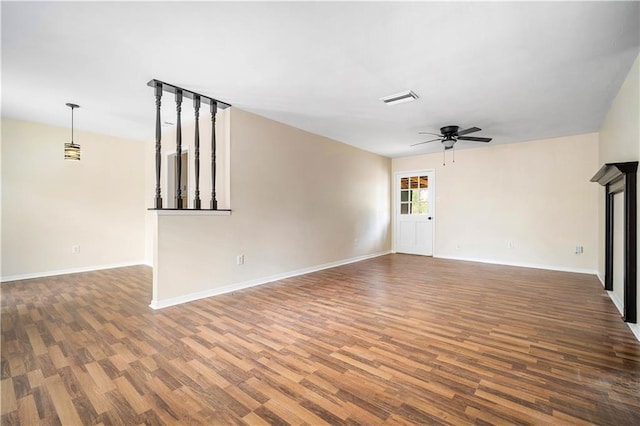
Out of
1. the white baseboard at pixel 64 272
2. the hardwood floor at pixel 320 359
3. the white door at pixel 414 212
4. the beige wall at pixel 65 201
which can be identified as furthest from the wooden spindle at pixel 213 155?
the white door at pixel 414 212

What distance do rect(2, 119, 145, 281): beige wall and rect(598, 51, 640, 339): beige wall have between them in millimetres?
7324

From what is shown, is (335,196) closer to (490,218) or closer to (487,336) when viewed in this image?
(490,218)

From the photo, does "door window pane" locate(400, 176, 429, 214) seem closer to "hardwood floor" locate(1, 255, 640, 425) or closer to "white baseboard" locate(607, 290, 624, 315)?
"hardwood floor" locate(1, 255, 640, 425)

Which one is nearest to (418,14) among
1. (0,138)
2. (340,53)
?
(340,53)

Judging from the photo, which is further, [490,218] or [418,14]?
[490,218]

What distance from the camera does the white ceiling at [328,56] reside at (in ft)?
6.66

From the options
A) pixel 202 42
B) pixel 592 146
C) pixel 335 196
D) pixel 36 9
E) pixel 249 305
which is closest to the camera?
pixel 36 9

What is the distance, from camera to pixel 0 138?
14.3ft

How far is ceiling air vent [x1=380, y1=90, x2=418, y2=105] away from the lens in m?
3.37

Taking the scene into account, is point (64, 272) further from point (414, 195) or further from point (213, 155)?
point (414, 195)

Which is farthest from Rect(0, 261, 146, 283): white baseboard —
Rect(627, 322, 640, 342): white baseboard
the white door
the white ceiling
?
Rect(627, 322, 640, 342): white baseboard

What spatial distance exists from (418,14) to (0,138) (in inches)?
238

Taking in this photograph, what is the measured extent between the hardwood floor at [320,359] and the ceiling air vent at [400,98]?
246 cm

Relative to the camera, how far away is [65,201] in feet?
16.3
